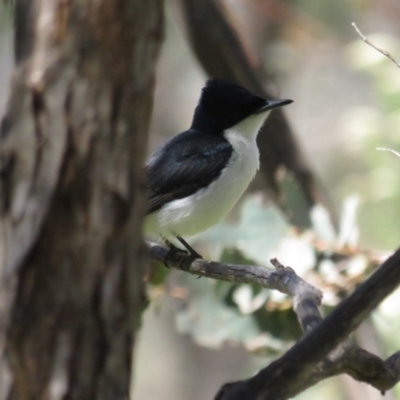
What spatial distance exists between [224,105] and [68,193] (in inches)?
125

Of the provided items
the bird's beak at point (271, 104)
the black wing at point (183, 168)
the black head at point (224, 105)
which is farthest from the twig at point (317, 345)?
the black head at point (224, 105)

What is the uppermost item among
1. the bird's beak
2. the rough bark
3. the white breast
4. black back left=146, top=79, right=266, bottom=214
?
the rough bark

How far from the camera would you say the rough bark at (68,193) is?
1756 mm

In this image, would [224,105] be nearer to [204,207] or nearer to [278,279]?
[204,207]

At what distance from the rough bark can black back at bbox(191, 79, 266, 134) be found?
115 inches

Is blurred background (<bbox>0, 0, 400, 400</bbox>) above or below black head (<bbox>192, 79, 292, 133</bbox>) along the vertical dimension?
below

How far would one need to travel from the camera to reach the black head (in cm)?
471

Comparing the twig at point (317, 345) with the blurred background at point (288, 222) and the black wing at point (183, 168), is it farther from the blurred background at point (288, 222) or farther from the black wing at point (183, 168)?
the black wing at point (183, 168)

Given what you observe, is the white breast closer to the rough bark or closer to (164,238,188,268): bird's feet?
(164,238,188,268): bird's feet

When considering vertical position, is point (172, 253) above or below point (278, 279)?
below

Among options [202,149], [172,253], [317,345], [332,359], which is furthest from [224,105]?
[317,345]

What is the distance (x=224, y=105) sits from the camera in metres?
4.85

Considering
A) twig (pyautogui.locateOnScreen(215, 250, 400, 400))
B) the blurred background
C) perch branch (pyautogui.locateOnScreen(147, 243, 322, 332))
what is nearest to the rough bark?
the blurred background

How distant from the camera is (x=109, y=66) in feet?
5.84
